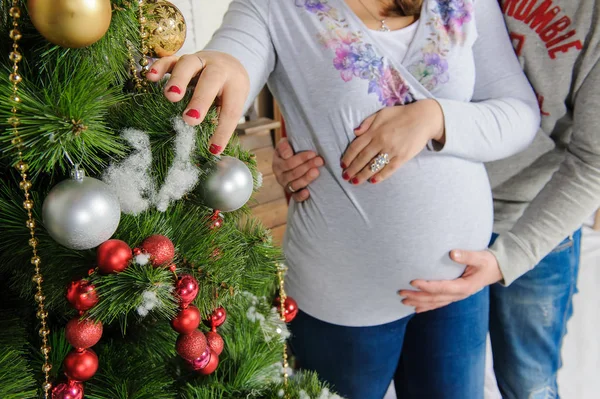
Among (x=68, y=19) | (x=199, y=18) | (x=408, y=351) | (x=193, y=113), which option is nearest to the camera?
(x=68, y=19)

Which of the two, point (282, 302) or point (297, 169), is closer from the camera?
point (282, 302)

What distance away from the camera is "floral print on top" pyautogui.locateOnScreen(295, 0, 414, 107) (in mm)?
707

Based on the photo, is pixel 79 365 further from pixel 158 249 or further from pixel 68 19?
pixel 68 19

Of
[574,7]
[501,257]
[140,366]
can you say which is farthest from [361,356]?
[574,7]

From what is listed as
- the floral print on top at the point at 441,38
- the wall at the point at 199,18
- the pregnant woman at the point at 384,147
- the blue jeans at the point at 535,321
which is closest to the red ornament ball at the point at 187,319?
the pregnant woman at the point at 384,147

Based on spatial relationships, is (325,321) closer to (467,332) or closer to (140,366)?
(467,332)

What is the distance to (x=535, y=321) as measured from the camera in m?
1.01

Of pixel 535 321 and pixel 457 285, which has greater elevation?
pixel 457 285

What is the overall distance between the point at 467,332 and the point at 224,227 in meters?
0.54

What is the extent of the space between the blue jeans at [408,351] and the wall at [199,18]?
49.8 inches

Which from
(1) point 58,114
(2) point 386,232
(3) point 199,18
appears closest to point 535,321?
(2) point 386,232

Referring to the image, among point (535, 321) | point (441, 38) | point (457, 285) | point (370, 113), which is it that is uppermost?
point (441, 38)

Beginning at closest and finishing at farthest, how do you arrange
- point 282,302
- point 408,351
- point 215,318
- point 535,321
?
point 215,318 < point 282,302 < point 408,351 < point 535,321

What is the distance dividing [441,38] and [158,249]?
0.57m
